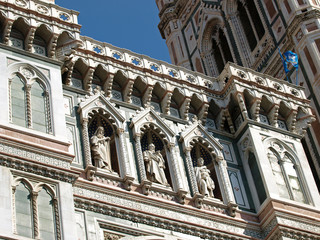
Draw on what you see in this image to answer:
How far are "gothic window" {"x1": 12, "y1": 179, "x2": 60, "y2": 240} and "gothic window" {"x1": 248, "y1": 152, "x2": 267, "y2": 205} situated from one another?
5127 millimetres

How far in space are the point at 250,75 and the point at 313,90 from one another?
424cm

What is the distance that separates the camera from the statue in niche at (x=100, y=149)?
16.9 metres

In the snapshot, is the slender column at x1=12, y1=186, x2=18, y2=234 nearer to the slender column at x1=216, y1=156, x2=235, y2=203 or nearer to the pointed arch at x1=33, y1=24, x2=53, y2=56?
the pointed arch at x1=33, y1=24, x2=53, y2=56

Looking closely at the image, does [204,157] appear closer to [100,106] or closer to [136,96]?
[136,96]

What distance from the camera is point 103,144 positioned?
1731 cm

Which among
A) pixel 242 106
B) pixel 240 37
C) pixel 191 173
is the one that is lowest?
pixel 191 173

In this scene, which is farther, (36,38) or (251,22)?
(251,22)

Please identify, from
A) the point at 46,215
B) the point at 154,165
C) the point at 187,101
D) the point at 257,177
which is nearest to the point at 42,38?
the point at 154,165

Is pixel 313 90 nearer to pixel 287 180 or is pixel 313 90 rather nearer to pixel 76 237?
pixel 287 180

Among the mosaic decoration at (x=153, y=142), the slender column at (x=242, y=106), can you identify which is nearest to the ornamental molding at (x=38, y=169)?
the mosaic decoration at (x=153, y=142)

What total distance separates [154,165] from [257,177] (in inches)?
92.8

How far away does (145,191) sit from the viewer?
54.8 ft

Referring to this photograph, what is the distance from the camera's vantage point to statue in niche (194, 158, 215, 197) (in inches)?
701

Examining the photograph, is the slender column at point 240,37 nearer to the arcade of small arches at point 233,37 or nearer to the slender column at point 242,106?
the arcade of small arches at point 233,37
